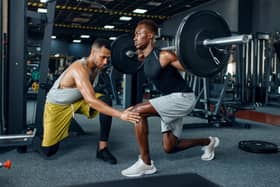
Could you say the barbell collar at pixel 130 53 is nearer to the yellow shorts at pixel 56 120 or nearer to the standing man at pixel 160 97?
the yellow shorts at pixel 56 120

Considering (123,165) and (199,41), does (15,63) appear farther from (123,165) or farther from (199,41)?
(199,41)

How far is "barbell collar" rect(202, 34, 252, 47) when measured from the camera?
5.58ft

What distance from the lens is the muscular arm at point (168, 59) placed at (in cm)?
198

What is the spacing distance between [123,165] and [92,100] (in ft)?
1.97

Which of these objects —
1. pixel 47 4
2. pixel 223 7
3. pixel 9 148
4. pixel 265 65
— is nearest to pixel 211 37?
pixel 47 4

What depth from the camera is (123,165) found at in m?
2.27

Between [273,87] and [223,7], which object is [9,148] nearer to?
[273,87]

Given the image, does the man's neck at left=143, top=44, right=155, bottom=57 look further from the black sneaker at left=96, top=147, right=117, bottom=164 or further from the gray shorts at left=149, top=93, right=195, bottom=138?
the black sneaker at left=96, top=147, right=117, bottom=164

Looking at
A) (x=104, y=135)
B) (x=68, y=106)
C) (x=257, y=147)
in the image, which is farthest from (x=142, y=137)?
(x=257, y=147)

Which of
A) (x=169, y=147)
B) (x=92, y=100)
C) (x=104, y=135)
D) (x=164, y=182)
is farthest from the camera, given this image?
(x=104, y=135)

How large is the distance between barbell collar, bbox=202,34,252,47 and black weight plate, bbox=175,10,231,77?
0.05 m

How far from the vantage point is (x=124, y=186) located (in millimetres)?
1708

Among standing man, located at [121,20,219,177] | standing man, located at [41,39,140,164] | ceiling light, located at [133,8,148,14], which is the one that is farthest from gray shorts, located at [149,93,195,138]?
ceiling light, located at [133,8,148,14]

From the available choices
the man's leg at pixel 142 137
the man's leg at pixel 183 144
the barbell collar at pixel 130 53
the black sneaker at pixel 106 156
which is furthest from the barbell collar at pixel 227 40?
the barbell collar at pixel 130 53
